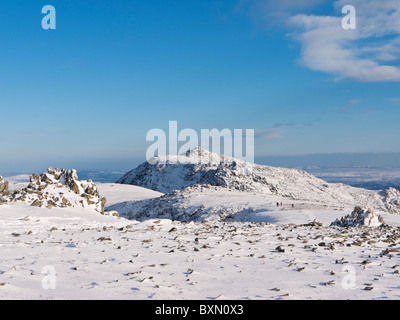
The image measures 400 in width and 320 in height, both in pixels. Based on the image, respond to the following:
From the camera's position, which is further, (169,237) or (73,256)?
(169,237)

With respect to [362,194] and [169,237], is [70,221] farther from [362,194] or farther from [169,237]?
[362,194]

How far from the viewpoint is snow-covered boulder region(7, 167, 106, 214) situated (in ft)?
93.0

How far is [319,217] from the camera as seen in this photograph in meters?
38.1

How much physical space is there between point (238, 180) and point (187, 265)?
8654 centimetres

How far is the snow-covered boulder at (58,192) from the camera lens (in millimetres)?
28359

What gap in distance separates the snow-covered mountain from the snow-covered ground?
71.6m

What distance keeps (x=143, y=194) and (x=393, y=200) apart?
10561 cm

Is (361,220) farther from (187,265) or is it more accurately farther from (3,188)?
(3,188)

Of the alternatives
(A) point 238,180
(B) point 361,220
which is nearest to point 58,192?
(B) point 361,220

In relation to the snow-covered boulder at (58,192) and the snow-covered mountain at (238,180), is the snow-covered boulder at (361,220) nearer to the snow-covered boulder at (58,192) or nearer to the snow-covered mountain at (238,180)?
the snow-covered boulder at (58,192)

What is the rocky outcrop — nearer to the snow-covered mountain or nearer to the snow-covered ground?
the snow-covered ground

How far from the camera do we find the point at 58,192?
99.1 feet

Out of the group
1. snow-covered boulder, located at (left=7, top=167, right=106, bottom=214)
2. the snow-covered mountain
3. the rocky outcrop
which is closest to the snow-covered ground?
snow-covered boulder, located at (left=7, top=167, right=106, bottom=214)

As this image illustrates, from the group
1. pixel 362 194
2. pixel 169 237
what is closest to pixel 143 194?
pixel 169 237
